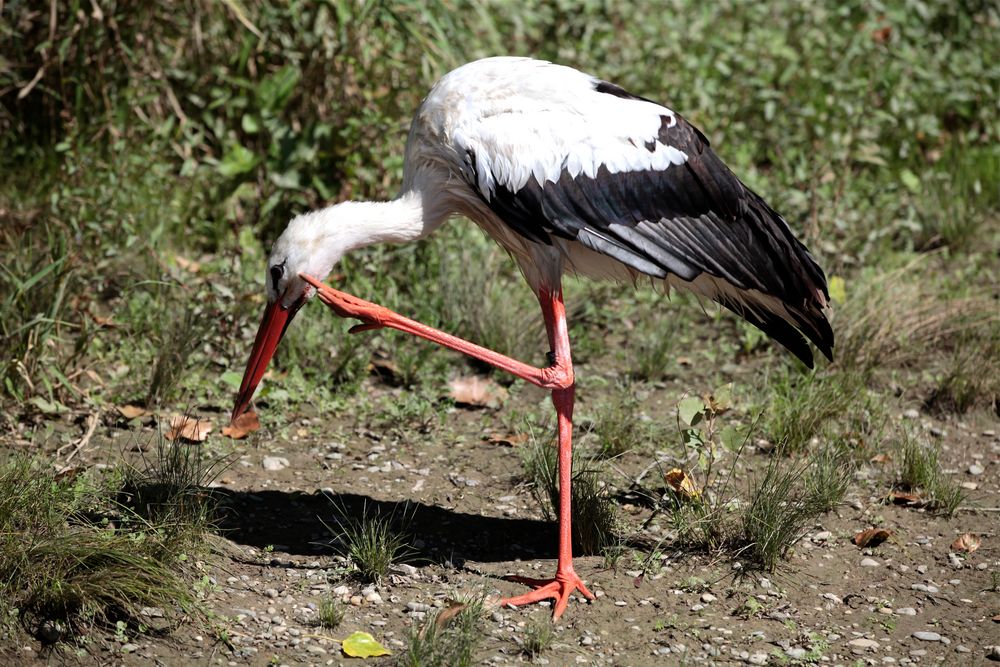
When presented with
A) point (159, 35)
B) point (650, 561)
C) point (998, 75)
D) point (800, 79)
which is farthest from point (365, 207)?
point (998, 75)

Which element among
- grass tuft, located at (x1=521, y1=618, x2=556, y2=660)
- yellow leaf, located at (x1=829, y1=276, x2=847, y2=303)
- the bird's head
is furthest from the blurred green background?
grass tuft, located at (x1=521, y1=618, x2=556, y2=660)

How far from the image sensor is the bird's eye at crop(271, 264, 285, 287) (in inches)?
158

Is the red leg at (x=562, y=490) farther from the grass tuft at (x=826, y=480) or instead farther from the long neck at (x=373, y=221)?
the grass tuft at (x=826, y=480)

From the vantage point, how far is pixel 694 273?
4.01m

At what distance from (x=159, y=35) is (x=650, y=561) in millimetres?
3986

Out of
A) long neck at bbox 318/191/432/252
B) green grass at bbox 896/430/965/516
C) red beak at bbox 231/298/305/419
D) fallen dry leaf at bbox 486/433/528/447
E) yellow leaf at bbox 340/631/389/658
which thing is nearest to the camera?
yellow leaf at bbox 340/631/389/658

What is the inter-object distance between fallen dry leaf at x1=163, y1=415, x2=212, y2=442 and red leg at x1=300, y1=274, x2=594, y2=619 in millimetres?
895

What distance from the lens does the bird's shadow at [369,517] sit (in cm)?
401

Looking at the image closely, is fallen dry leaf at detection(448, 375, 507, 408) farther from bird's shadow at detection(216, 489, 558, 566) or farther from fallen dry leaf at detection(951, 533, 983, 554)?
fallen dry leaf at detection(951, 533, 983, 554)

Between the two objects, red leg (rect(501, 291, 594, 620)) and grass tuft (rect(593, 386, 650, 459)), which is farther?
grass tuft (rect(593, 386, 650, 459))

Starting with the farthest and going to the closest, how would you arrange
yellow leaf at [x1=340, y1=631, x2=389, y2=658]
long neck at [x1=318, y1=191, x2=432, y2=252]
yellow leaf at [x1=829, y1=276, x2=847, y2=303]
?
yellow leaf at [x1=829, y1=276, x2=847, y2=303]
long neck at [x1=318, y1=191, x2=432, y2=252]
yellow leaf at [x1=340, y1=631, x2=389, y2=658]

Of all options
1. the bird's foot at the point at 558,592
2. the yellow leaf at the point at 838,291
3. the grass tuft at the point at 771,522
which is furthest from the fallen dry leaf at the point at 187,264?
the yellow leaf at the point at 838,291

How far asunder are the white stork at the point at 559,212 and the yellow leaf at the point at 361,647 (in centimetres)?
60

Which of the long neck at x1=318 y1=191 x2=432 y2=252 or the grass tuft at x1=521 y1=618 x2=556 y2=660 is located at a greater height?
the long neck at x1=318 y1=191 x2=432 y2=252
